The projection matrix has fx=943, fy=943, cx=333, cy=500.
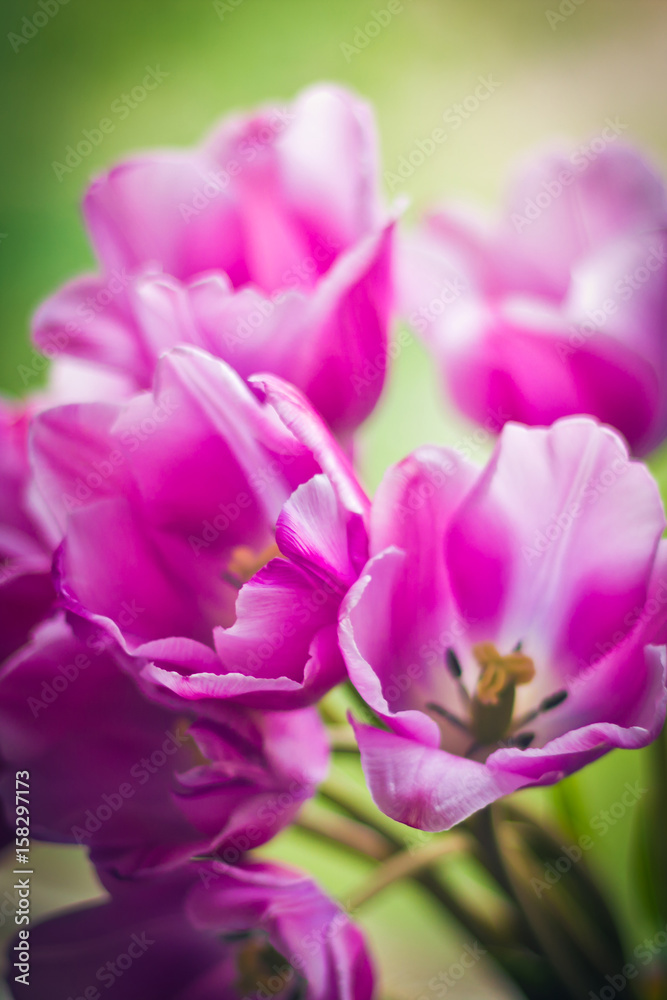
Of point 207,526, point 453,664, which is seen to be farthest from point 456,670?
point 207,526

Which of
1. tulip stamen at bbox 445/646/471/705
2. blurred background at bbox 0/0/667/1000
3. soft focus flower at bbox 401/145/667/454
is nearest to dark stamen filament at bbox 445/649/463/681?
tulip stamen at bbox 445/646/471/705

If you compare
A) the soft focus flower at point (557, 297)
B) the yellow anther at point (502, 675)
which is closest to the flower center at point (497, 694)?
the yellow anther at point (502, 675)

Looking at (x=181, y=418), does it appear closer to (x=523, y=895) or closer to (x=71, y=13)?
(x=523, y=895)

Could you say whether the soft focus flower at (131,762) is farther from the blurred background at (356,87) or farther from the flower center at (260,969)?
the blurred background at (356,87)

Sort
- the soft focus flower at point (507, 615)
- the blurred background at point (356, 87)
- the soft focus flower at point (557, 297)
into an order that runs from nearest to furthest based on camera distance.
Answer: the soft focus flower at point (507, 615), the soft focus flower at point (557, 297), the blurred background at point (356, 87)

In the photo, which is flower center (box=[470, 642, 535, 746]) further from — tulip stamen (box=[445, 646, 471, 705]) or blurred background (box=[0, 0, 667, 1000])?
blurred background (box=[0, 0, 667, 1000])

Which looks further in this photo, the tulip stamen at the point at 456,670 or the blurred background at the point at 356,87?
the blurred background at the point at 356,87
